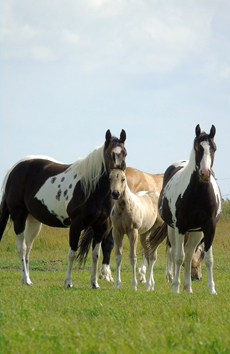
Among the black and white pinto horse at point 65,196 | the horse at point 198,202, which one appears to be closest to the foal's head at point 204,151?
the horse at point 198,202

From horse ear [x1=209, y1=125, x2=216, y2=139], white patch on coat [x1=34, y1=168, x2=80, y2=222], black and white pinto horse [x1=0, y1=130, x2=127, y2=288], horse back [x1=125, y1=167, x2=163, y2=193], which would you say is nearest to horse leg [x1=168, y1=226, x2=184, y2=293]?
black and white pinto horse [x1=0, y1=130, x2=127, y2=288]

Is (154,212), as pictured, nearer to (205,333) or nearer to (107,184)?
(107,184)

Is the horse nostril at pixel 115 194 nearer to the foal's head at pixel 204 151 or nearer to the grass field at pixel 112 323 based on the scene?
the foal's head at pixel 204 151

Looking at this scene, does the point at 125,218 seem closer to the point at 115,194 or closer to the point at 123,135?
the point at 115,194

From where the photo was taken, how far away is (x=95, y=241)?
9.24 meters

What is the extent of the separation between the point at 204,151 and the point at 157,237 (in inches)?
118

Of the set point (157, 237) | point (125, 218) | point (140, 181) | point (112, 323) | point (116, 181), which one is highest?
point (116, 181)

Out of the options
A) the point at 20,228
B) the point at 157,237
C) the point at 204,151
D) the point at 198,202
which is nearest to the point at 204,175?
the point at 204,151

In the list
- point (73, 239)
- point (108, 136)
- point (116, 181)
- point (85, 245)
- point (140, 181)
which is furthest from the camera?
point (140, 181)

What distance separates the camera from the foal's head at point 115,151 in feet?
28.0

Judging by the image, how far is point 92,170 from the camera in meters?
9.12

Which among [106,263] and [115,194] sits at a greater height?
[115,194]

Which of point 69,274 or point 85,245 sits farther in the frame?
point 85,245

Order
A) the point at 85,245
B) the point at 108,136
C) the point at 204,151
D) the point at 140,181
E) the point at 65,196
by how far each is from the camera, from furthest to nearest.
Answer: the point at 140,181, the point at 85,245, the point at 65,196, the point at 108,136, the point at 204,151
